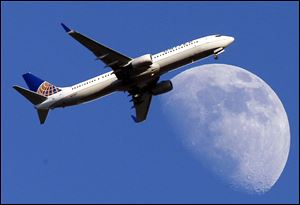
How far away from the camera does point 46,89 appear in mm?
99250

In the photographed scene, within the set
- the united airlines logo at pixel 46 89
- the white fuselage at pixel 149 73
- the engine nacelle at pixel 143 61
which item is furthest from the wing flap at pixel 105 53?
the united airlines logo at pixel 46 89

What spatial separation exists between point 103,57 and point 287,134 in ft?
77.6

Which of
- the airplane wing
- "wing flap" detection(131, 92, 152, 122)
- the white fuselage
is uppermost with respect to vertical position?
the airplane wing

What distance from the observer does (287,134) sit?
105562mm

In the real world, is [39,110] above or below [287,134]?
above

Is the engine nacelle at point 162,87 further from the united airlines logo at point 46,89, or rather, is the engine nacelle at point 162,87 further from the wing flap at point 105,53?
the united airlines logo at point 46,89

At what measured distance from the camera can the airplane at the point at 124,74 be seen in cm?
9362

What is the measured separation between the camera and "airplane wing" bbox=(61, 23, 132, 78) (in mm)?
91438

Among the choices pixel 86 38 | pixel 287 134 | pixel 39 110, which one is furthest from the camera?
pixel 287 134

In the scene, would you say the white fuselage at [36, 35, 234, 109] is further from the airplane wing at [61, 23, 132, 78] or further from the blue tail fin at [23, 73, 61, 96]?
the airplane wing at [61, 23, 132, 78]

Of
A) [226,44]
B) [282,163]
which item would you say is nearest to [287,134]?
[282,163]

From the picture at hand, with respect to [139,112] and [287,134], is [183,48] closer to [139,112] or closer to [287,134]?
[139,112]

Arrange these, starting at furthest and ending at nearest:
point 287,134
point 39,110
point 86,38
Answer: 1. point 287,134
2. point 39,110
3. point 86,38

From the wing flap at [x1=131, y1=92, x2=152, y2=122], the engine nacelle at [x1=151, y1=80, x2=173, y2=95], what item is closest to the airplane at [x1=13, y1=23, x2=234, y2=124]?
the engine nacelle at [x1=151, y1=80, x2=173, y2=95]
